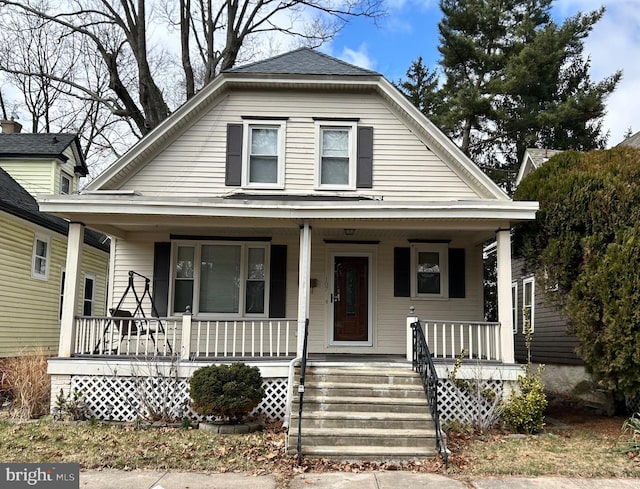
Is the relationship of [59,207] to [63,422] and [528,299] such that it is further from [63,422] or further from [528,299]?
[528,299]

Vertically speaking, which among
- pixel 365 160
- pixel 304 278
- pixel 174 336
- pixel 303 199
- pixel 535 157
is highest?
pixel 535 157

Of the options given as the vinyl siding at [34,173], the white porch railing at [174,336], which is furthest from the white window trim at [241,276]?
the vinyl siding at [34,173]

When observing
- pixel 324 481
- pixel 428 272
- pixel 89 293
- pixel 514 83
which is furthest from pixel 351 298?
pixel 514 83

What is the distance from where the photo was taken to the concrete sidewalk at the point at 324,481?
5.62m

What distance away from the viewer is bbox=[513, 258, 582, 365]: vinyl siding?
39.3ft

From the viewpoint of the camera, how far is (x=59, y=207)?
8734 mm

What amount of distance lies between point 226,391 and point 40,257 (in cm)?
926

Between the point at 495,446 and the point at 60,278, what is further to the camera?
the point at 60,278

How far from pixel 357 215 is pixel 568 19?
19538mm

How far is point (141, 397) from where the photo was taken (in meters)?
8.34

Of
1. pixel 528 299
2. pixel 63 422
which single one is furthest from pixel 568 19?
pixel 63 422

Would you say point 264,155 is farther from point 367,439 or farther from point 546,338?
point 546,338

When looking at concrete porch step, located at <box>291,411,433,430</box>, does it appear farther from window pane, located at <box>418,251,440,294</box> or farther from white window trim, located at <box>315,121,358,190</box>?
white window trim, located at <box>315,121,358,190</box>

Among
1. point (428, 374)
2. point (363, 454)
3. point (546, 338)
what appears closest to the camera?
point (363, 454)
